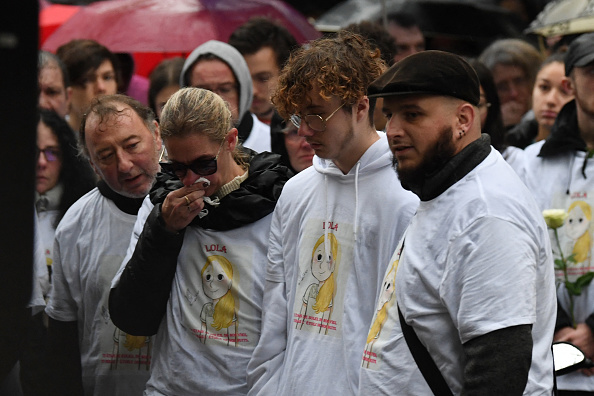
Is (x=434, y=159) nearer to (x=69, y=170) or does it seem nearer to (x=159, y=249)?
(x=159, y=249)

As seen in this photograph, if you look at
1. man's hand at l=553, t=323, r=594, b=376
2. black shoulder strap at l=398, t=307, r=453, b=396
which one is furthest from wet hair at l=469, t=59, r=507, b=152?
black shoulder strap at l=398, t=307, r=453, b=396

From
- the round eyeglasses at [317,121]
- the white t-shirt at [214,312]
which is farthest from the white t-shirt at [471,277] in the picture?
the white t-shirt at [214,312]

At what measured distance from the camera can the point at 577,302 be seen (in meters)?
4.71

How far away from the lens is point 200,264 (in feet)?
12.5

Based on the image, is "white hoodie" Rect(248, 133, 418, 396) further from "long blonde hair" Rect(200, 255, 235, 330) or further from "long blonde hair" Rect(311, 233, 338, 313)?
"long blonde hair" Rect(200, 255, 235, 330)

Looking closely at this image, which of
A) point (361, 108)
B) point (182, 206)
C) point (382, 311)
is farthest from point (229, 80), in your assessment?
point (382, 311)

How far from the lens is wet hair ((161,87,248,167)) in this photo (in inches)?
144

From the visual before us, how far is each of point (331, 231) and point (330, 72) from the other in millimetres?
590

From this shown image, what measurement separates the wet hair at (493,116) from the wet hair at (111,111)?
2.03m

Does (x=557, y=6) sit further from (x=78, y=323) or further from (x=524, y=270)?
(x=524, y=270)

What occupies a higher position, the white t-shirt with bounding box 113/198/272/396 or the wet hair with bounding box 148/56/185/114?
→ the wet hair with bounding box 148/56/185/114

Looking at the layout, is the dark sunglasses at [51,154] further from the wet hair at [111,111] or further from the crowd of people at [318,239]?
the wet hair at [111,111]

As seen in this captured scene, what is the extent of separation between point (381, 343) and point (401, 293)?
0.19 m

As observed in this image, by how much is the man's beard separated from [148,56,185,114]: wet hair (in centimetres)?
341
